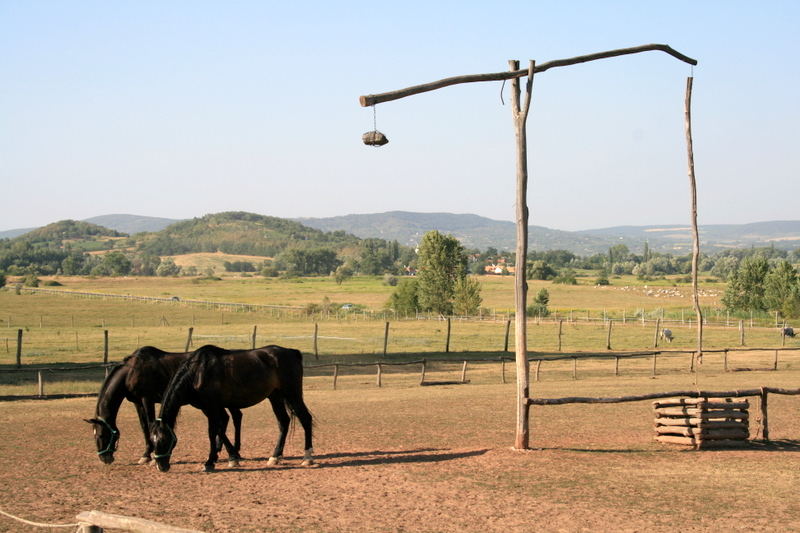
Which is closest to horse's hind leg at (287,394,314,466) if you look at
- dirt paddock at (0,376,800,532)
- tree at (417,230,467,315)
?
dirt paddock at (0,376,800,532)

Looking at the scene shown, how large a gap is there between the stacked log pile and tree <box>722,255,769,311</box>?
6538cm

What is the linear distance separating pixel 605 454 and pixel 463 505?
469 cm

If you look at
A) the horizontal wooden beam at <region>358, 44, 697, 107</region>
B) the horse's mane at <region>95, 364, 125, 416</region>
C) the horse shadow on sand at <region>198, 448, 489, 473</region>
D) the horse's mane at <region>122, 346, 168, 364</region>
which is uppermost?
the horizontal wooden beam at <region>358, 44, 697, 107</region>

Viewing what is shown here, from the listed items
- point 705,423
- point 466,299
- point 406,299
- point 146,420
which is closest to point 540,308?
point 466,299

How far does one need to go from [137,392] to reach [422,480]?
5.10 meters

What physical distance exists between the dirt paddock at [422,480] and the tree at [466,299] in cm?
5814

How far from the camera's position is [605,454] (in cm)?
1487

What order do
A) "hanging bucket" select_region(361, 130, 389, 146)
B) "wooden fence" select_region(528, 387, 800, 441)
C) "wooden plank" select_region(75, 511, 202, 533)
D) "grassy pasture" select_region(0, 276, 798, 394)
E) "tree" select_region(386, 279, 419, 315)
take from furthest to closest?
1. "tree" select_region(386, 279, 419, 315)
2. "grassy pasture" select_region(0, 276, 798, 394)
3. "wooden fence" select_region(528, 387, 800, 441)
4. "hanging bucket" select_region(361, 130, 389, 146)
5. "wooden plank" select_region(75, 511, 202, 533)

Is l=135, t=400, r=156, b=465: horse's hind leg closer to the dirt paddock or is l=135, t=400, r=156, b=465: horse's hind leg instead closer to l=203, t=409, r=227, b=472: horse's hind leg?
the dirt paddock

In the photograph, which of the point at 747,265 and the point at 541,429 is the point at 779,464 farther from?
the point at 747,265

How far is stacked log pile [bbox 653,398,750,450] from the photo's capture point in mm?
15430

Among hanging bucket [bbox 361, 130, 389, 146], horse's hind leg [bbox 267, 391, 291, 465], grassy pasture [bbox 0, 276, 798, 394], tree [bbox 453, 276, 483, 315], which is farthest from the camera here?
→ tree [bbox 453, 276, 483, 315]

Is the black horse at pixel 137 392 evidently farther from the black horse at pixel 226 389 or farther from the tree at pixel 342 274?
the tree at pixel 342 274

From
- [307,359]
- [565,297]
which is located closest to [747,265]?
[565,297]
